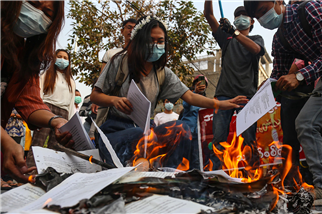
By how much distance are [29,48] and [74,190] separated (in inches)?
49.0

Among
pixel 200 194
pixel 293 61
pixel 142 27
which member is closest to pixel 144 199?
pixel 200 194

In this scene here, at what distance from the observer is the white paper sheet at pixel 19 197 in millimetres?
1153

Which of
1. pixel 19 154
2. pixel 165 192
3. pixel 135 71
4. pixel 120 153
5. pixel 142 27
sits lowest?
pixel 120 153

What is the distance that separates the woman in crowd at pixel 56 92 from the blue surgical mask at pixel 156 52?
5.96 ft

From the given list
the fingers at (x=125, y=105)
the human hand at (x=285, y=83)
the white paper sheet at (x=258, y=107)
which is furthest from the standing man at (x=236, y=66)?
the fingers at (x=125, y=105)

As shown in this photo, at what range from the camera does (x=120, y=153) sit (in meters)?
2.60

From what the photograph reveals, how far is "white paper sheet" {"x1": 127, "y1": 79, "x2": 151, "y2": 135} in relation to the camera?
2.16m

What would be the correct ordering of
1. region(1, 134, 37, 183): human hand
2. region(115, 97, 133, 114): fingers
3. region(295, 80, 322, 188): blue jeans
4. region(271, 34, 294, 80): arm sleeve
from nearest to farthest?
region(1, 134, 37, 183): human hand, region(115, 97, 133, 114): fingers, region(295, 80, 322, 188): blue jeans, region(271, 34, 294, 80): arm sleeve

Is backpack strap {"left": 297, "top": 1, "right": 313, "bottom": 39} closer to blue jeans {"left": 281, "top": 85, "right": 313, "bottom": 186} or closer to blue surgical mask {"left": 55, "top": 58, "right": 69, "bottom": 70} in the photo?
blue jeans {"left": 281, "top": 85, "right": 313, "bottom": 186}

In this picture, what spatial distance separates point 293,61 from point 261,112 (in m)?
1.67

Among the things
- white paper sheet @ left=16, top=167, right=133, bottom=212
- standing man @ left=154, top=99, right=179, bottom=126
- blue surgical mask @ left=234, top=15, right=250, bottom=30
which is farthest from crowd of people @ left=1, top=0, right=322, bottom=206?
standing man @ left=154, top=99, right=179, bottom=126

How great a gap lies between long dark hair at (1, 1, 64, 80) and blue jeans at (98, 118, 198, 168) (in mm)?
889

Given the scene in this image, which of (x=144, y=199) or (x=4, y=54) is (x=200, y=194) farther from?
(x=4, y=54)

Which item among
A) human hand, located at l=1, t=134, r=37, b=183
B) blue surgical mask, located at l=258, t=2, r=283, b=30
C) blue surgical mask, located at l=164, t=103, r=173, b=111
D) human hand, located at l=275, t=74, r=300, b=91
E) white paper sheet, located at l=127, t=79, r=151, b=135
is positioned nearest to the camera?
human hand, located at l=1, t=134, r=37, b=183
